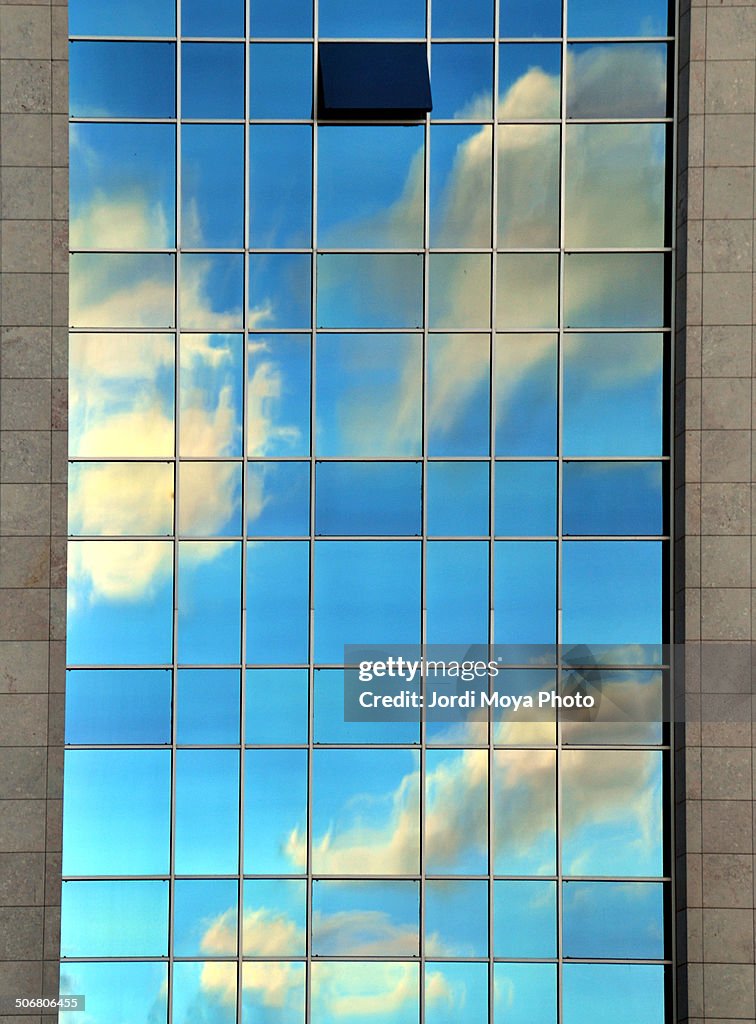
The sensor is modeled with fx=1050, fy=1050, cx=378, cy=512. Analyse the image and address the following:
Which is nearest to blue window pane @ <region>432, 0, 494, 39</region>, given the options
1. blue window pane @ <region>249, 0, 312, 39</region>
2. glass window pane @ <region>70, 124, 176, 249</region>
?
blue window pane @ <region>249, 0, 312, 39</region>

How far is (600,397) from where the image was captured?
16500mm

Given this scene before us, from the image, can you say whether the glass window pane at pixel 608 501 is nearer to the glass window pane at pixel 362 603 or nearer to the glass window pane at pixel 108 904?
the glass window pane at pixel 362 603

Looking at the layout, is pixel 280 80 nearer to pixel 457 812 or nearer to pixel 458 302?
pixel 458 302

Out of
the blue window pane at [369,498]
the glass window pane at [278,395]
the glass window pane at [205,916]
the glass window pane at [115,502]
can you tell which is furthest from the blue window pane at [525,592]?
the glass window pane at [205,916]

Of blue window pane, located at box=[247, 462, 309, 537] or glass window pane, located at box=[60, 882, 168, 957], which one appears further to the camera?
blue window pane, located at box=[247, 462, 309, 537]

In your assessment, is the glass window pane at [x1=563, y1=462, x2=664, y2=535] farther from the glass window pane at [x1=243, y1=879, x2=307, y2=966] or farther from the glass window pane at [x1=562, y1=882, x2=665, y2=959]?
the glass window pane at [x1=243, y1=879, x2=307, y2=966]

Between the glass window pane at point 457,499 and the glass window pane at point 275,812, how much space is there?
417 centimetres

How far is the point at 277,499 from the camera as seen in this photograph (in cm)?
1642

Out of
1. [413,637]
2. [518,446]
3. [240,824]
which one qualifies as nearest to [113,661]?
[240,824]

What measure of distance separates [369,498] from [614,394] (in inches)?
165

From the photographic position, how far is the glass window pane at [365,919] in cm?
1600

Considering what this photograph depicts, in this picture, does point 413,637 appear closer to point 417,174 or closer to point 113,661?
point 113,661

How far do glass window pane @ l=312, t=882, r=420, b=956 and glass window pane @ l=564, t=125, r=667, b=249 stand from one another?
10.6 m

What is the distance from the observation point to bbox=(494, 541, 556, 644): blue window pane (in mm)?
16312
